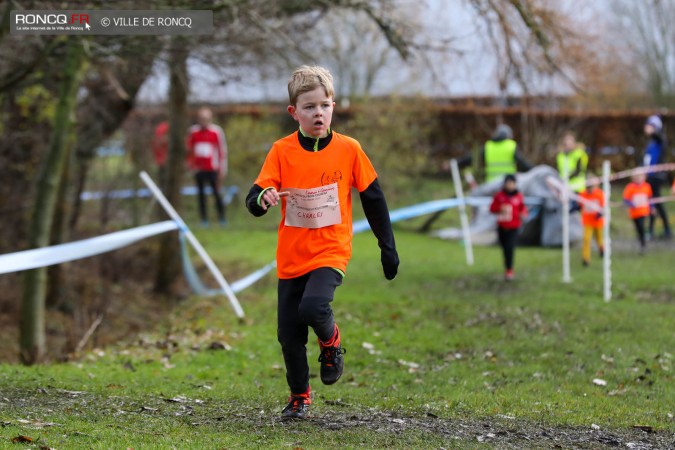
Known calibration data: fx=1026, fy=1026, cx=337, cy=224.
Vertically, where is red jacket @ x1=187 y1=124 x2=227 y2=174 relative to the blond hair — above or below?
above

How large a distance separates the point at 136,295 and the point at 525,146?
50.6ft

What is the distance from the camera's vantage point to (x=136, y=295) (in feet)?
58.2

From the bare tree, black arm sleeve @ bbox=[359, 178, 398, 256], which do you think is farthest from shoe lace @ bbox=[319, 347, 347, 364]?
the bare tree

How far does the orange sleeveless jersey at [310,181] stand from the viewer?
6.14 m

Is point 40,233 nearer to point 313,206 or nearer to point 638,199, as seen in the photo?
point 313,206

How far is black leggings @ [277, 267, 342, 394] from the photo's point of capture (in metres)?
5.98

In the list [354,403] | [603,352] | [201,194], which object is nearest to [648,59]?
[201,194]

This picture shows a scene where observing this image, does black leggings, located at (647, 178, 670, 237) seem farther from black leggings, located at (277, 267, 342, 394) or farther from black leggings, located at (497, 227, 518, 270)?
black leggings, located at (277, 267, 342, 394)

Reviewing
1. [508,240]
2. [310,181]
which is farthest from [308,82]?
[508,240]

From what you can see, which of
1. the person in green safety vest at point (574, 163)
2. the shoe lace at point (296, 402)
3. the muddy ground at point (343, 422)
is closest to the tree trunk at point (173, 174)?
the person in green safety vest at point (574, 163)

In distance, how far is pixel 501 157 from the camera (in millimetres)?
17438

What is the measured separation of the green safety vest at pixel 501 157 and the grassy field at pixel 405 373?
1.96 meters

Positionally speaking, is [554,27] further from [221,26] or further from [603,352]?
[603,352]

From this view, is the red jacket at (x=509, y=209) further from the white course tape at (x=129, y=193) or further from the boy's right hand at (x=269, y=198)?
the white course tape at (x=129, y=193)
